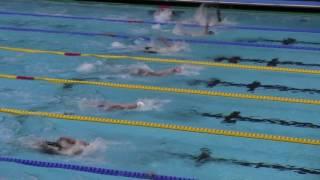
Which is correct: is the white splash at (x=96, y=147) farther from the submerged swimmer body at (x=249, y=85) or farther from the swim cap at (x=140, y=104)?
the submerged swimmer body at (x=249, y=85)

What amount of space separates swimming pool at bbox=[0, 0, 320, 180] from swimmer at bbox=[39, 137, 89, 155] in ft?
0.19

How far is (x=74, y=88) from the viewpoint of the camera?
415 cm

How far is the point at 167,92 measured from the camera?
3.99 m

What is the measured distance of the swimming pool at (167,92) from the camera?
3105mm

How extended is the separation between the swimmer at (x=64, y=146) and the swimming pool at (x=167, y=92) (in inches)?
2.2

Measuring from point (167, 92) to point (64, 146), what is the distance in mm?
1057

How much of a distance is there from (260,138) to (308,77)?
114 cm

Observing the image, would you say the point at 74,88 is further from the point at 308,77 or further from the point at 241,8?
the point at 241,8

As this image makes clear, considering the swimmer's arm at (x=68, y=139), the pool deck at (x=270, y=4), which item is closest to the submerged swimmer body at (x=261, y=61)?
the pool deck at (x=270, y=4)

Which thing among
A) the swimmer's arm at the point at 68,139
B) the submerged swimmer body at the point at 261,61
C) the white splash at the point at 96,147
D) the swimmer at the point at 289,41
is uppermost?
the swimmer at the point at 289,41

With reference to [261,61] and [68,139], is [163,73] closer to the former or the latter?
[261,61]

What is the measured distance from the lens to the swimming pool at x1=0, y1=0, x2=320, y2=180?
3105 millimetres

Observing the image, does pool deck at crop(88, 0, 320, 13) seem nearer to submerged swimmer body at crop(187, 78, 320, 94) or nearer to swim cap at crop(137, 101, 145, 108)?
submerged swimmer body at crop(187, 78, 320, 94)

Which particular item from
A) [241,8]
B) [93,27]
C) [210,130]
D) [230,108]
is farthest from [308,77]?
[93,27]
